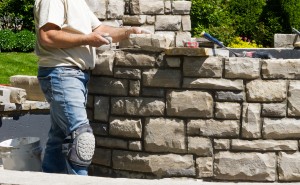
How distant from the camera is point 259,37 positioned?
18.8m

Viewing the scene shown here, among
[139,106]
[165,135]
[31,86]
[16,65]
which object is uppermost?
[139,106]

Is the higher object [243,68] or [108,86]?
[243,68]

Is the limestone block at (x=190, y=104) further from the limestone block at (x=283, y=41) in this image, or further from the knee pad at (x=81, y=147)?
the limestone block at (x=283, y=41)

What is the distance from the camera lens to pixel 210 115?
5664 millimetres

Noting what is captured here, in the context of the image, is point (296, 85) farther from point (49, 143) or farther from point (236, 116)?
point (49, 143)

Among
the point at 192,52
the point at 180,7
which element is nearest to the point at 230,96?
the point at 192,52

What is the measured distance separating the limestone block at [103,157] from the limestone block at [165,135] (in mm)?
453

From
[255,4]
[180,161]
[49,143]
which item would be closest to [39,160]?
[49,143]

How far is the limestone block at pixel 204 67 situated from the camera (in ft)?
18.4

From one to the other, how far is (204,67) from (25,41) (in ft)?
40.6

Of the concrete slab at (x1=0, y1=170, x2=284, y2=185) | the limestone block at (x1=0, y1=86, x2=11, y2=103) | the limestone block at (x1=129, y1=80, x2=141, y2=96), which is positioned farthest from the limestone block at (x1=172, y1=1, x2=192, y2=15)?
the concrete slab at (x1=0, y1=170, x2=284, y2=185)

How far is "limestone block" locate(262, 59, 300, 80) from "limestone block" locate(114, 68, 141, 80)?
0.97 meters

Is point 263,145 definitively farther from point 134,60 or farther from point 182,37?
point 182,37

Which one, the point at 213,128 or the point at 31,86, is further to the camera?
the point at 31,86
